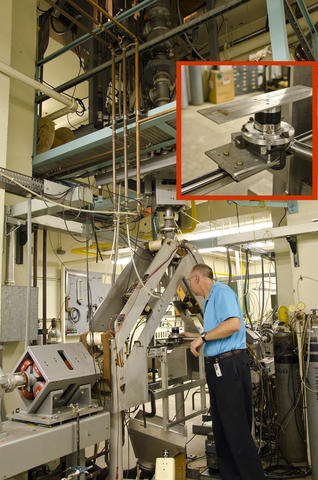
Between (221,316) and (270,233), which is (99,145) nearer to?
(221,316)

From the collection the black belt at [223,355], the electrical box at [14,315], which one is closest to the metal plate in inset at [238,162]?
the black belt at [223,355]

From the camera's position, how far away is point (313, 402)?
125 inches

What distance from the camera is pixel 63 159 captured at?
347cm

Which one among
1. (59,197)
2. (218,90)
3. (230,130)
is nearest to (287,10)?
(218,90)

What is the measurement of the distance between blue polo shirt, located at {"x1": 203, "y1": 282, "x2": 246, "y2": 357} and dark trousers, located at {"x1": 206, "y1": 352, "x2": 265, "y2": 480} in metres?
0.07

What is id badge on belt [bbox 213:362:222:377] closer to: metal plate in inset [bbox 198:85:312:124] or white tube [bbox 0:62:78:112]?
metal plate in inset [bbox 198:85:312:124]

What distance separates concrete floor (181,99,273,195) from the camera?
1743mm

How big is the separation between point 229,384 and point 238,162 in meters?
1.56

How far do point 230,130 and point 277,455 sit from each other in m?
Result: 3.18

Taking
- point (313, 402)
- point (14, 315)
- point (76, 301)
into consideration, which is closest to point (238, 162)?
point (14, 315)

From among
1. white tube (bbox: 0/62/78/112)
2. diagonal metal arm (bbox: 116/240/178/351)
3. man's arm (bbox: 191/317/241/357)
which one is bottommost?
man's arm (bbox: 191/317/241/357)

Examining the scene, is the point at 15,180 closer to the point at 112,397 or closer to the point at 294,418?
the point at 112,397

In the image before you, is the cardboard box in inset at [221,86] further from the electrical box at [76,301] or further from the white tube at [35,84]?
the electrical box at [76,301]

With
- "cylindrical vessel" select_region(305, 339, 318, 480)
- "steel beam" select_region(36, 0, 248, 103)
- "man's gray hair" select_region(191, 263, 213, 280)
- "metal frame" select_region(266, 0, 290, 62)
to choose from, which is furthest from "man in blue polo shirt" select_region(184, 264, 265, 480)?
"steel beam" select_region(36, 0, 248, 103)
